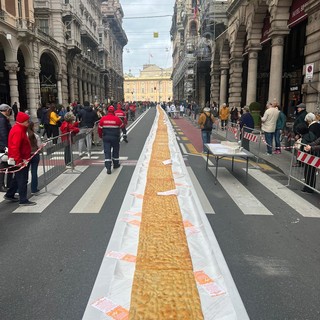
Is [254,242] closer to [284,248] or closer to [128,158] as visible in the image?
[284,248]

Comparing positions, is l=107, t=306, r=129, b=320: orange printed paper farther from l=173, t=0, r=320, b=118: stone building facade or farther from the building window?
the building window

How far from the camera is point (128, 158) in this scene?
12.3m

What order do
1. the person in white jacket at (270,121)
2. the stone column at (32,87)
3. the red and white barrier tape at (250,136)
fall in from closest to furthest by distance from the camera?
the red and white barrier tape at (250,136) → the person in white jacket at (270,121) → the stone column at (32,87)

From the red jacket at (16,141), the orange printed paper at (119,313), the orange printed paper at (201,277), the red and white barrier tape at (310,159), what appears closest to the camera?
the orange printed paper at (119,313)

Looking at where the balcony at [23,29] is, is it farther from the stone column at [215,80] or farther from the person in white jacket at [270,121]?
the person in white jacket at [270,121]

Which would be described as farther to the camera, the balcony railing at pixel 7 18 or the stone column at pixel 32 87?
the stone column at pixel 32 87

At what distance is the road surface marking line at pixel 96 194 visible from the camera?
21.3 ft

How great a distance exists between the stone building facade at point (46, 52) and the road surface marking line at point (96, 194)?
72.1 feet

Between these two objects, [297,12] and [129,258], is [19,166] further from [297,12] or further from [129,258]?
[297,12]

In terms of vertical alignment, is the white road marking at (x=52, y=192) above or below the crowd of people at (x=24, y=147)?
below

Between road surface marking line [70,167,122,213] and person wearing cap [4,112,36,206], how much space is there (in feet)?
3.33

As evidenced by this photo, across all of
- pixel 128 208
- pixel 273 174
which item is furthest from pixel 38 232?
pixel 273 174

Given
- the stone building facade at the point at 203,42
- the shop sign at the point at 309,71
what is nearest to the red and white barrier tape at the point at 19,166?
the shop sign at the point at 309,71

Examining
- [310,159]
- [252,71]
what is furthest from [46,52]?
[310,159]
